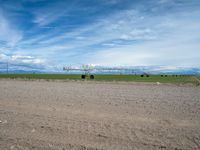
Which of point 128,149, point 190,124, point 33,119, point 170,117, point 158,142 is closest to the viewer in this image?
point 128,149

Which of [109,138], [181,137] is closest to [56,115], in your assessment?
[109,138]

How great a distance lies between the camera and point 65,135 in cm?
612

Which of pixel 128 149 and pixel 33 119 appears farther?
pixel 33 119

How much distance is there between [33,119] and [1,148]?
2.76m

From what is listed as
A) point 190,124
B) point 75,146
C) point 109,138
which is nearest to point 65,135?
point 75,146

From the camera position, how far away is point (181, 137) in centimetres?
600

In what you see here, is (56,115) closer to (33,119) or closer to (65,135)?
(33,119)

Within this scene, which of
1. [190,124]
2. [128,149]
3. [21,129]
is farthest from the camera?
[190,124]

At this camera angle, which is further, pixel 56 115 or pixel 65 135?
pixel 56 115

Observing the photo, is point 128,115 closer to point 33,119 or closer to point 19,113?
point 33,119

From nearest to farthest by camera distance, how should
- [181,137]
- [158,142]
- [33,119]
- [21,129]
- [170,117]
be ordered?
[158,142], [181,137], [21,129], [33,119], [170,117]

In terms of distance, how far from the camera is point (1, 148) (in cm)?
514

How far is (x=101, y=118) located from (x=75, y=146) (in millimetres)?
2989

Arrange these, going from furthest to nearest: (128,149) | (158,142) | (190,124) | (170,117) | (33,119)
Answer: (170,117), (33,119), (190,124), (158,142), (128,149)
